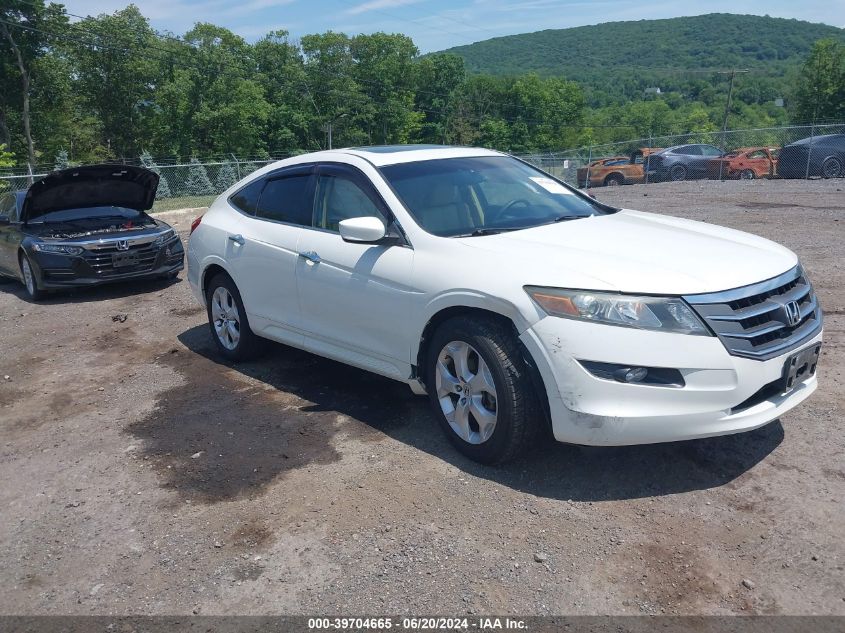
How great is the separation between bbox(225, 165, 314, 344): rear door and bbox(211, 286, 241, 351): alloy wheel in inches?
12.6

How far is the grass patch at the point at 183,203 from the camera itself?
2345 centimetres

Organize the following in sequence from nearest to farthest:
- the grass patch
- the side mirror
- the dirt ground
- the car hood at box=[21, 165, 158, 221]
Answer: the dirt ground → the side mirror → the car hood at box=[21, 165, 158, 221] → the grass patch

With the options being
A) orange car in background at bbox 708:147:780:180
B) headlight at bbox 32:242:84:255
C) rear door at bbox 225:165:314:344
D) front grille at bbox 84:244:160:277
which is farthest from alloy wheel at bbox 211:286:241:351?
orange car in background at bbox 708:147:780:180

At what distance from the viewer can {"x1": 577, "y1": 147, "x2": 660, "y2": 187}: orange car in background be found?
28.7 meters

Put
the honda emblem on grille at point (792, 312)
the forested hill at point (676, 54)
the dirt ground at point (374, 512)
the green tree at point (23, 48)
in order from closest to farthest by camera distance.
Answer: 1. the dirt ground at point (374, 512)
2. the honda emblem on grille at point (792, 312)
3. the green tree at point (23, 48)
4. the forested hill at point (676, 54)

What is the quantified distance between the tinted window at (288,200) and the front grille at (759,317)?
2888 millimetres

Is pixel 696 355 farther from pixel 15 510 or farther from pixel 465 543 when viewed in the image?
pixel 15 510

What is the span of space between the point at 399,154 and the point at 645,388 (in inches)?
102

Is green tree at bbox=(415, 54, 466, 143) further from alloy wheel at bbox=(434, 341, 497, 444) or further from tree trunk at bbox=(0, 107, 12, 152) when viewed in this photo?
alloy wheel at bbox=(434, 341, 497, 444)

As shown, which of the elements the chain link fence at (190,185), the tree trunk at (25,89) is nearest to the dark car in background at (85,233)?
the chain link fence at (190,185)

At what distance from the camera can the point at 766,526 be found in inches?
135

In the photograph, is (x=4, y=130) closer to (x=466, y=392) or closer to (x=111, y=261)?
(x=111, y=261)

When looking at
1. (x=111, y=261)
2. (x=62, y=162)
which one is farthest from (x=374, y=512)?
(x=62, y=162)

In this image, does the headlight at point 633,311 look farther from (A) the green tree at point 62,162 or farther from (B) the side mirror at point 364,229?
(A) the green tree at point 62,162
